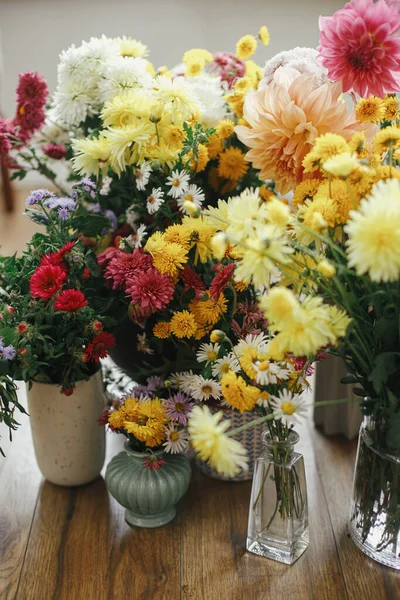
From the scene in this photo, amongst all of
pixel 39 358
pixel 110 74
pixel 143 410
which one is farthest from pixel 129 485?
pixel 110 74

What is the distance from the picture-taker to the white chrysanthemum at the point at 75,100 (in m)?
1.14

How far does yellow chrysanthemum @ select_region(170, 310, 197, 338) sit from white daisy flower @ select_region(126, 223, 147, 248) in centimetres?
12

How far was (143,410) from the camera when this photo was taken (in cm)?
100

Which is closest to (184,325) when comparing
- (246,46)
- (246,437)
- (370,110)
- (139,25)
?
(246,437)

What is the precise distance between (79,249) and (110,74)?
0.30m

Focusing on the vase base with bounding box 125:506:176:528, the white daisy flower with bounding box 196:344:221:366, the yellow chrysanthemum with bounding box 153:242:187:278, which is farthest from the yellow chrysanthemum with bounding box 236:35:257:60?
the vase base with bounding box 125:506:176:528

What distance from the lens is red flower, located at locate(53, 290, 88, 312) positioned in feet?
2.95

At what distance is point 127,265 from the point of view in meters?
0.98

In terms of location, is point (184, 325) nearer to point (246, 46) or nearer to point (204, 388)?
point (204, 388)

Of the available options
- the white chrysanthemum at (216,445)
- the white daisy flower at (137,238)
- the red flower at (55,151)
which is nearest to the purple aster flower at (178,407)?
the white daisy flower at (137,238)

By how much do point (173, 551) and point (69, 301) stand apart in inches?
14.8

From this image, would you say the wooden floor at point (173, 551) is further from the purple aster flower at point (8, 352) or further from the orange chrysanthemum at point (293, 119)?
the orange chrysanthemum at point (293, 119)

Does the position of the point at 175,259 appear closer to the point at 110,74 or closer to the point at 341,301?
the point at 341,301

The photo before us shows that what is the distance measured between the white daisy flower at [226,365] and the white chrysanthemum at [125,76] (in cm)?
46
